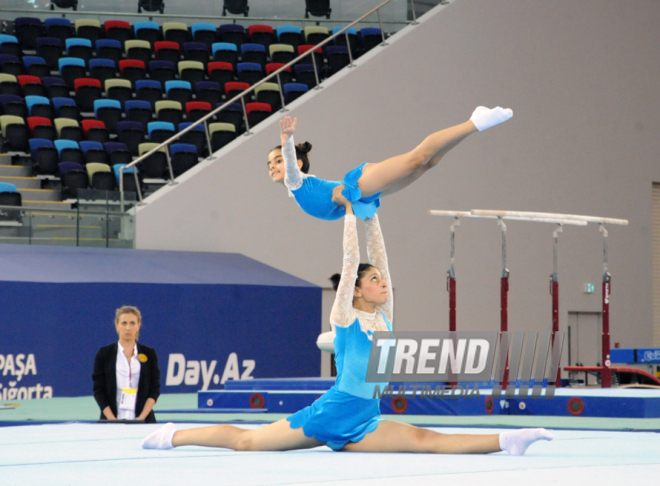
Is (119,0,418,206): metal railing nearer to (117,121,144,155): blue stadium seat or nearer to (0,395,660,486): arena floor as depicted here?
(117,121,144,155): blue stadium seat

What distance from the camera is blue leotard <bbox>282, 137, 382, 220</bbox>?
448cm

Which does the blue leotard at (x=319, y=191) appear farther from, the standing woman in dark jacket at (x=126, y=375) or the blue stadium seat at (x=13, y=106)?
the blue stadium seat at (x=13, y=106)

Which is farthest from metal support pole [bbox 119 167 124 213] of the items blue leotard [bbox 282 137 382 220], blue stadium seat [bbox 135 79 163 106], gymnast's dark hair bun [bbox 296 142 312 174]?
blue leotard [bbox 282 137 382 220]

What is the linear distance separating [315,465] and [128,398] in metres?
2.47

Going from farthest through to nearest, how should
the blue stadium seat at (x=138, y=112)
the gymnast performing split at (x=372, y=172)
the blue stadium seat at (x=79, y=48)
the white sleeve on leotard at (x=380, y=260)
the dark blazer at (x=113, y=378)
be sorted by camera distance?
the blue stadium seat at (x=79, y=48) < the blue stadium seat at (x=138, y=112) < the dark blazer at (x=113, y=378) < the gymnast performing split at (x=372, y=172) < the white sleeve on leotard at (x=380, y=260)

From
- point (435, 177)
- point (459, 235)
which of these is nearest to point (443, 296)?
point (459, 235)

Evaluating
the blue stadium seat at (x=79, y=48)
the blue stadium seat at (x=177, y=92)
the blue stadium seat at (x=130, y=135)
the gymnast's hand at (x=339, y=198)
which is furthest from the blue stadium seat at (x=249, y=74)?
the gymnast's hand at (x=339, y=198)

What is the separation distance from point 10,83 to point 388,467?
11.0 metres

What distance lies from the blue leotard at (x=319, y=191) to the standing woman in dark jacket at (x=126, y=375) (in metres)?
→ 1.54

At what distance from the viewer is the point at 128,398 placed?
5723 mm

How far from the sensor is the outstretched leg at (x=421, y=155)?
4.45 m

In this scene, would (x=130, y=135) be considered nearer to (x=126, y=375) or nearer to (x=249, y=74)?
(x=249, y=74)

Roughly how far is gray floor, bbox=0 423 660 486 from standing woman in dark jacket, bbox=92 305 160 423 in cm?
82

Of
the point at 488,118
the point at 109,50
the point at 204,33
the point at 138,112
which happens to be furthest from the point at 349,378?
the point at 204,33
